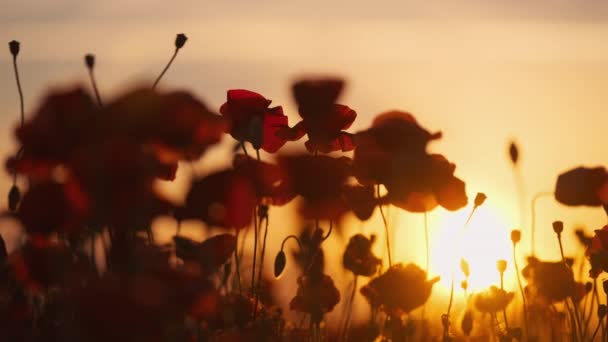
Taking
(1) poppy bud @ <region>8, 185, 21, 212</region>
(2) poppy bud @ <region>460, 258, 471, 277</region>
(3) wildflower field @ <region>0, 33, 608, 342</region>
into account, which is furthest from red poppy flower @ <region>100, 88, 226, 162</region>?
(2) poppy bud @ <region>460, 258, 471, 277</region>

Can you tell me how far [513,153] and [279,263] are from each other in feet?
3.42

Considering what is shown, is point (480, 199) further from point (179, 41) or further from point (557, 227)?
point (179, 41)

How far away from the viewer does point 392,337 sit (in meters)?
3.00

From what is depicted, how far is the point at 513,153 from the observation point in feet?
11.0

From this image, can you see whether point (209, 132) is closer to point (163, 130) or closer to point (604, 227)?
point (163, 130)

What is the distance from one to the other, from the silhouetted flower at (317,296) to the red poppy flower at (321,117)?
0.43 meters

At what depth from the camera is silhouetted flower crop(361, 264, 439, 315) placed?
2.80 metres

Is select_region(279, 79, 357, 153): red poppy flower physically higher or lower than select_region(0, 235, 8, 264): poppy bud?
higher

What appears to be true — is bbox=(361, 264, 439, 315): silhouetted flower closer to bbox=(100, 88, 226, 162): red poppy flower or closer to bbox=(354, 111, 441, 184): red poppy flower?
bbox=(354, 111, 441, 184): red poppy flower

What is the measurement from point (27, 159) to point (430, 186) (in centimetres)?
128

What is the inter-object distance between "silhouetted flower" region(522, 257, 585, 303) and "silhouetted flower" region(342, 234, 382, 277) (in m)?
0.59

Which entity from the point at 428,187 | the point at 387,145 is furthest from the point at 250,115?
the point at 428,187

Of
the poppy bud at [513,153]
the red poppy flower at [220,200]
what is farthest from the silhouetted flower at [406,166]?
the red poppy flower at [220,200]

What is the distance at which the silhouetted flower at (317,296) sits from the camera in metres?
2.71
